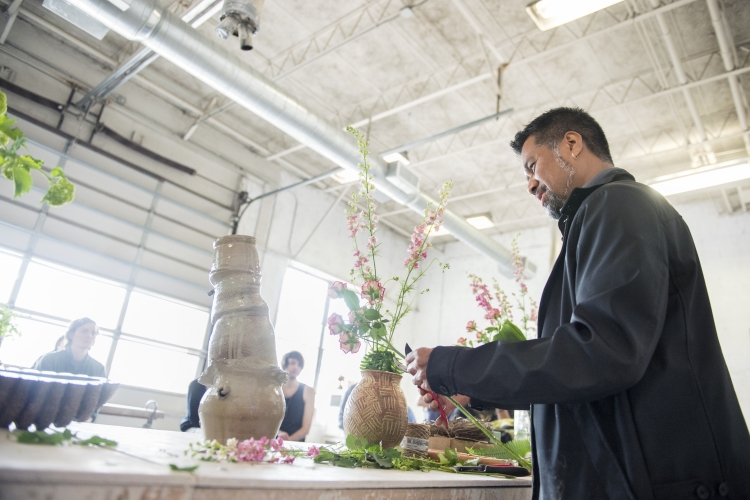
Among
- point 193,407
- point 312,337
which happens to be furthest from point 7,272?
point 312,337

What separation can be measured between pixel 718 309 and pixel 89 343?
8.84m

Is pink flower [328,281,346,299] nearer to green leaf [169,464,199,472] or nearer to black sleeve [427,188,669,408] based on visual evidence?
black sleeve [427,188,669,408]

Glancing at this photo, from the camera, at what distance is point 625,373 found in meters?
0.84

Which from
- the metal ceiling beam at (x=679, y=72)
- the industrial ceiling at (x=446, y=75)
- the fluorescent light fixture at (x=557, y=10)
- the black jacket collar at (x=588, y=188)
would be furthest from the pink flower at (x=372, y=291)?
the metal ceiling beam at (x=679, y=72)

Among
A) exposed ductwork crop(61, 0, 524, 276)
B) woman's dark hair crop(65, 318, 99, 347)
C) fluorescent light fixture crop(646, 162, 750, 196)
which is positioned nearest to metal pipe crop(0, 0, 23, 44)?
exposed ductwork crop(61, 0, 524, 276)

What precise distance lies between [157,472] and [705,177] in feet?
21.8

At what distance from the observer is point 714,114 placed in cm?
703

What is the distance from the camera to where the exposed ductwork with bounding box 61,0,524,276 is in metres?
4.51

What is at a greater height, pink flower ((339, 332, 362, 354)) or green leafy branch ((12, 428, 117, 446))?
pink flower ((339, 332, 362, 354))

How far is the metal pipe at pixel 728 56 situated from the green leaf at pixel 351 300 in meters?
5.57

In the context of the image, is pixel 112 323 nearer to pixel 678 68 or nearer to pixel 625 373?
pixel 625 373

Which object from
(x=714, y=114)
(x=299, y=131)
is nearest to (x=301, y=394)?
(x=299, y=131)

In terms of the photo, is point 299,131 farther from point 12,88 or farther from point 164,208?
point 12,88

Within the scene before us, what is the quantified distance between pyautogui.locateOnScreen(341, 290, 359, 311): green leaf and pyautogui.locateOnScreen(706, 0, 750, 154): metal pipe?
5567 millimetres
